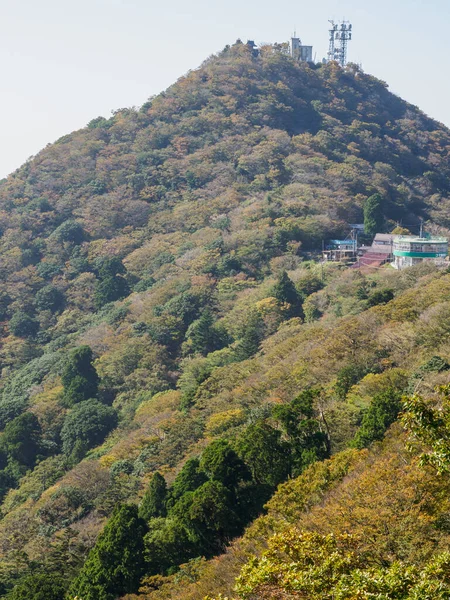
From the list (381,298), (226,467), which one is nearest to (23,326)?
(381,298)

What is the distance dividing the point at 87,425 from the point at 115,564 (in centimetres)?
1981

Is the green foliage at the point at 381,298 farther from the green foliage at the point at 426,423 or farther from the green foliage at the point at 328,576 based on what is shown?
the green foliage at the point at 426,423

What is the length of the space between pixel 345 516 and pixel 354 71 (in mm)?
88484

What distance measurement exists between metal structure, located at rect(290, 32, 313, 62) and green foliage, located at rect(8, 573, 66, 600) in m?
81.7

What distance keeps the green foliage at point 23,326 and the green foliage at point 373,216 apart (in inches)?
1089

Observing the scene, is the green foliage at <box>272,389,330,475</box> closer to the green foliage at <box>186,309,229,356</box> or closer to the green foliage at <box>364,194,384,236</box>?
the green foliage at <box>186,309,229,356</box>

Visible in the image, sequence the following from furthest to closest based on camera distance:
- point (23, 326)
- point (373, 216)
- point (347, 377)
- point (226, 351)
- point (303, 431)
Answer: point (373, 216) → point (23, 326) → point (226, 351) → point (347, 377) → point (303, 431)

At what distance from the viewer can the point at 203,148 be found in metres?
77.7

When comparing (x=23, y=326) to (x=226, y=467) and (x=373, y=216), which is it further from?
(x=226, y=467)

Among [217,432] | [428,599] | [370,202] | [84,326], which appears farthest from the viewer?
[370,202]

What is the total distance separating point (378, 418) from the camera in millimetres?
22156

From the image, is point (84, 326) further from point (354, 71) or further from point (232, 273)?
point (354, 71)

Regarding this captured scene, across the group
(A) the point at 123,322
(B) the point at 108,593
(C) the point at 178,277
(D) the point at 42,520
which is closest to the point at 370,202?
(C) the point at 178,277

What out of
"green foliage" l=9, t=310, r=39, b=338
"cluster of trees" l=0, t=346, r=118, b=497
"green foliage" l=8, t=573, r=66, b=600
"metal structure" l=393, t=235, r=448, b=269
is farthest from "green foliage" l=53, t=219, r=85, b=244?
"green foliage" l=8, t=573, r=66, b=600
